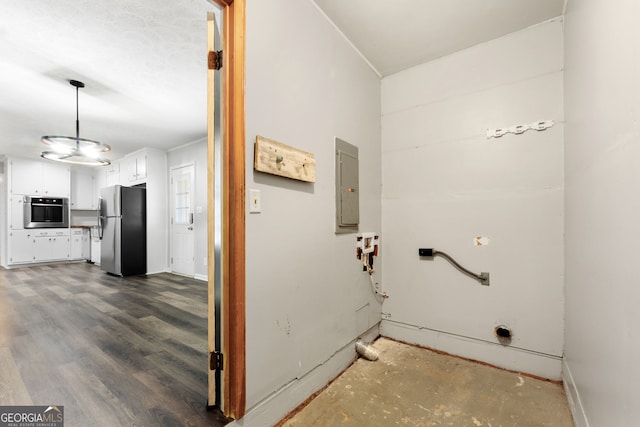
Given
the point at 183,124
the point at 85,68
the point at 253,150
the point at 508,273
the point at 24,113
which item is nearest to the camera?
the point at 253,150

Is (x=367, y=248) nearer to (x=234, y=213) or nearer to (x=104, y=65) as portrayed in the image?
(x=234, y=213)

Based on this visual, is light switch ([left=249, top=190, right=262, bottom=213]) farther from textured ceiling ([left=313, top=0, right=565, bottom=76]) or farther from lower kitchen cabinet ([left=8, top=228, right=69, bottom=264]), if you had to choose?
lower kitchen cabinet ([left=8, top=228, right=69, bottom=264])

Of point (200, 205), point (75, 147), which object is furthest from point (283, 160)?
point (200, 205)

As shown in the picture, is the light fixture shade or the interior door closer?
the light fixture shade

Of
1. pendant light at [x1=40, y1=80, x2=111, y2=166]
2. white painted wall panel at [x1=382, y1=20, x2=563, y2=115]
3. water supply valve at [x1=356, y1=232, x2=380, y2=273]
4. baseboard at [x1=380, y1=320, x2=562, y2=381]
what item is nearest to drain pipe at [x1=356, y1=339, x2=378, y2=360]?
baseboard at [x1=380, y1=320, x2=562, y2=381]

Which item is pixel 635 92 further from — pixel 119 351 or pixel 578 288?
pixel 119 351

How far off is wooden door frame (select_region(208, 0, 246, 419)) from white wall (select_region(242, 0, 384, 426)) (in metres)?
0.06

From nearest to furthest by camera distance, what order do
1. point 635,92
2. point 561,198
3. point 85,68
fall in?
1. point 635,92
2. point 561,198
3. point 85,68

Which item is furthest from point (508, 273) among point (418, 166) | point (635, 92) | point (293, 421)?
point (293, 421)

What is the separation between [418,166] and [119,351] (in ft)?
9.57

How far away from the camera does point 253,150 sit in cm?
141

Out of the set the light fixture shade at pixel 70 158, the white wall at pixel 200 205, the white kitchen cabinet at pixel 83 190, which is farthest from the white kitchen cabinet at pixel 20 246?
the white wall at pixel 200 205

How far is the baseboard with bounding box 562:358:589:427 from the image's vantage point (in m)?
1.36

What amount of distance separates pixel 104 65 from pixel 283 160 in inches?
94.8
